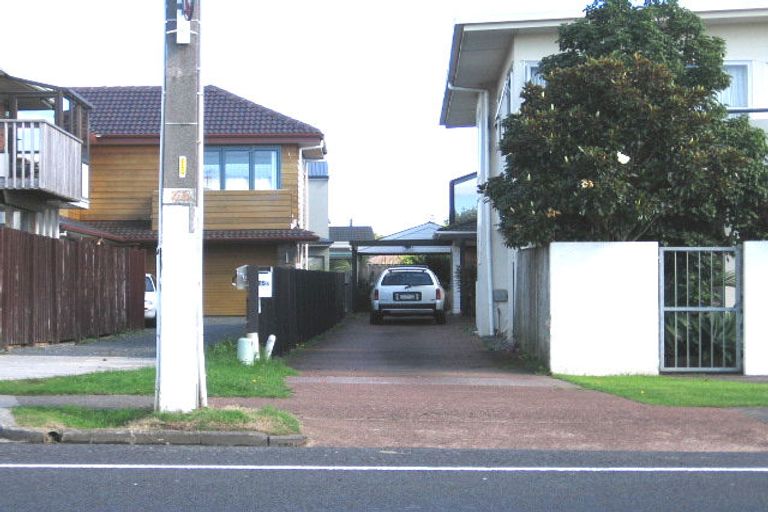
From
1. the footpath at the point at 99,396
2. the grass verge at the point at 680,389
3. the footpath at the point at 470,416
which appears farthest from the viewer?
the grass verge at the point at 680,389

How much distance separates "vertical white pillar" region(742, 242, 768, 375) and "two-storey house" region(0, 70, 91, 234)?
43.7 feet

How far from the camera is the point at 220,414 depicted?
344 inches

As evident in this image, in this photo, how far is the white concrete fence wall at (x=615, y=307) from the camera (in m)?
13.6

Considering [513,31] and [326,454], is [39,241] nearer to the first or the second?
[513,31]

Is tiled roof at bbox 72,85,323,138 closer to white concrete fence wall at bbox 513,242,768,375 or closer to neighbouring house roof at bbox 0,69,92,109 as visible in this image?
neighbouring house roof at bbox 0,69,92,109

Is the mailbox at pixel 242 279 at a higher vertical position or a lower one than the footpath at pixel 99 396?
higher

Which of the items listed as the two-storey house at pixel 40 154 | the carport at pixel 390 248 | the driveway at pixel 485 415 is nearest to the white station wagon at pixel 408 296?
the carport at pixel 390 248

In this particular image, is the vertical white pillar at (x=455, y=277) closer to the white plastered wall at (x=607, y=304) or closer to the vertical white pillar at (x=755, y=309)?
the white plastered wall at (x=607, y=304)

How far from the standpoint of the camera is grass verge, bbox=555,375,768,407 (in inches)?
427

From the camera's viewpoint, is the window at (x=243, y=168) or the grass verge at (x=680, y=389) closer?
the grass verge at (x=680, y=389)

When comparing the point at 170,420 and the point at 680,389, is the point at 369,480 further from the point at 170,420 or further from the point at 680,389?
the point at 680,389

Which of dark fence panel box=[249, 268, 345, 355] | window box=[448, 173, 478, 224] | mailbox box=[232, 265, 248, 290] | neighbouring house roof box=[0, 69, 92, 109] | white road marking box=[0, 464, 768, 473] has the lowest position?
white road marking box=[0, 464, 768, 473]

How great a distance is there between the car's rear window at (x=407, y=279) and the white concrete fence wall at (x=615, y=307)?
14.3 m

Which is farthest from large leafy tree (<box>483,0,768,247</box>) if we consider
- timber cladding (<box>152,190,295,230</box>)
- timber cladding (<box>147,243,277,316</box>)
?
A: timber cladding (<box>147,243,277,316</box>)
